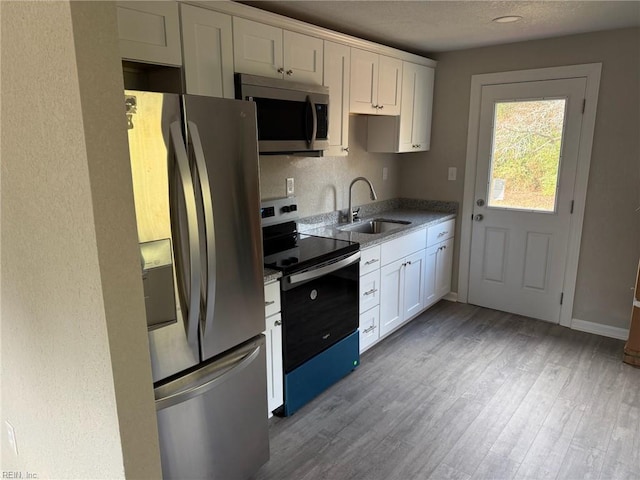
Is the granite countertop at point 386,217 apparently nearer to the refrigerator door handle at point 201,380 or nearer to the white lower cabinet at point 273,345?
the white lower cabinet at point 273,345

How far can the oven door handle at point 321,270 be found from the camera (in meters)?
2.39

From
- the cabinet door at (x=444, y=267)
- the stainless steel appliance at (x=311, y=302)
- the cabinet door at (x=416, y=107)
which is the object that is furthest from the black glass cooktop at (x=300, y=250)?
the cabinet door at (x=444, y=267)

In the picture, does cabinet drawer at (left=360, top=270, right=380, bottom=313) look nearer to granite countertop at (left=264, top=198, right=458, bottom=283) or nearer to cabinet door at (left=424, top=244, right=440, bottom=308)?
granite countertop at (left=264, top=198, right=458, bottom=283)

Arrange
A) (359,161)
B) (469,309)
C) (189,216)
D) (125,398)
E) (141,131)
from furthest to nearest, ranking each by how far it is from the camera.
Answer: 1. (469,309)
2. (359,161)
3. (189,216)
4. (141,131)
5. (125,398)

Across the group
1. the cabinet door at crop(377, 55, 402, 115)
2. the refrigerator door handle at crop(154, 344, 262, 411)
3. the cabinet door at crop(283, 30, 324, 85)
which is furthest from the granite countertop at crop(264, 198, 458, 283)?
the cabinet door at crop(283, 30, 324, 85)

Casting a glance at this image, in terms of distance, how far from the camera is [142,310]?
110cm

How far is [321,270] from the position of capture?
2.55m

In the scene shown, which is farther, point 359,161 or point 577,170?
point 359,161

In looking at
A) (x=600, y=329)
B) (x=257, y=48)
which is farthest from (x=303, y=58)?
(x=600, y=329)

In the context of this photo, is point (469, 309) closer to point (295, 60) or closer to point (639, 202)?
point (639, 202)

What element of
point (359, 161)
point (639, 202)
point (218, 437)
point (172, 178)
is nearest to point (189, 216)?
point (172, 178)

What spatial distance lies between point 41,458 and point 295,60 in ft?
7.56

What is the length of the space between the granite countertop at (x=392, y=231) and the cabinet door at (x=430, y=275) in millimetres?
266

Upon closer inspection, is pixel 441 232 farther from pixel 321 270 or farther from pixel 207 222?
pixel 207 222
